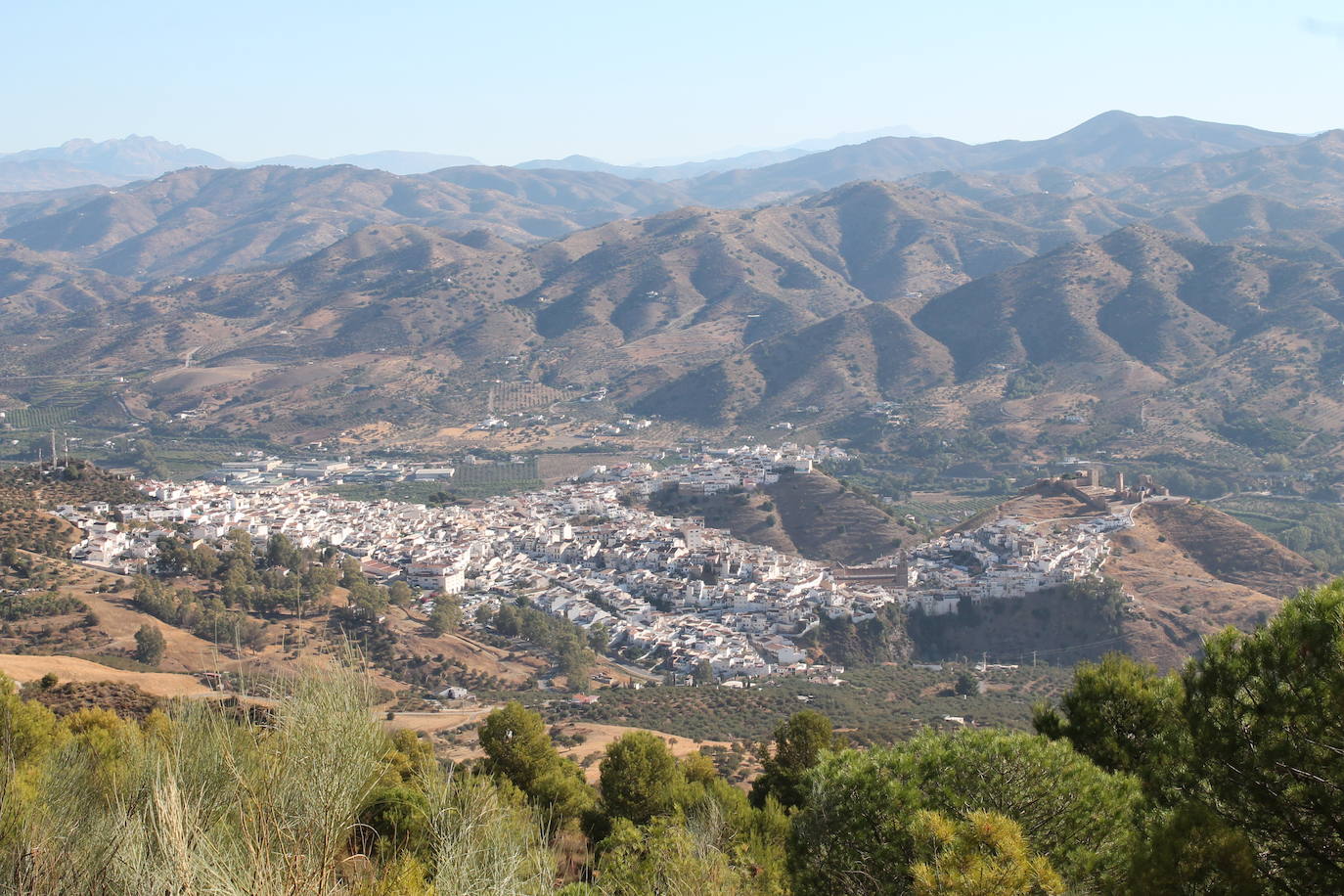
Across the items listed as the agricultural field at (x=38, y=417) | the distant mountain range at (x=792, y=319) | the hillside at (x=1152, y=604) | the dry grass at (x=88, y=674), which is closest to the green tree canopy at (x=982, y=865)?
the dry grass at (x=88, y=674)

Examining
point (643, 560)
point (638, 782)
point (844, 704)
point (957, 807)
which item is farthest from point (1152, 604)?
point (957, 807)

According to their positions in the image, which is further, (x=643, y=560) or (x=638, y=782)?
(x=643, y=560)

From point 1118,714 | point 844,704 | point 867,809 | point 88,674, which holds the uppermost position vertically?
point 867,809

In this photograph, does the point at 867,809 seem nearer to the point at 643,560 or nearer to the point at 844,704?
the point at 844,704

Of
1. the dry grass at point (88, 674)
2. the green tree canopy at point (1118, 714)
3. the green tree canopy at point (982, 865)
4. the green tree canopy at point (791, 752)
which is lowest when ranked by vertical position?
the dry grass at point (88, 674)

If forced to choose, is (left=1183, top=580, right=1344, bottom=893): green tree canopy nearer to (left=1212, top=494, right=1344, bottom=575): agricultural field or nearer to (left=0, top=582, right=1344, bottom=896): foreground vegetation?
(left=0, top=582, right=1344, bottom=896): foreground vegetation

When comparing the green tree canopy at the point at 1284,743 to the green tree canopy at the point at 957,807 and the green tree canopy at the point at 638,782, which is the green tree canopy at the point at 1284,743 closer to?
the green tree canopy at the point at 957,807

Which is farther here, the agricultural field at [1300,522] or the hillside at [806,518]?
the hillside at [806,518]

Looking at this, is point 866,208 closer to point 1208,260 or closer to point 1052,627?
point 1208,260
